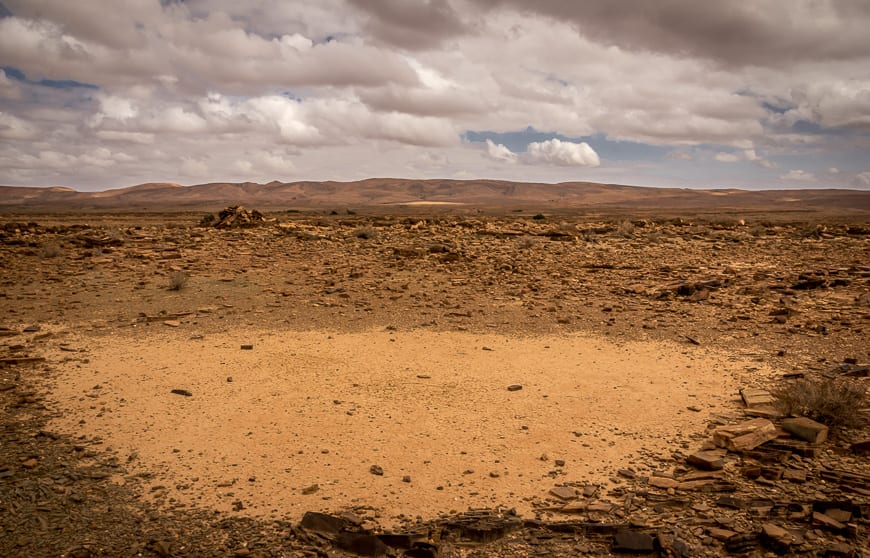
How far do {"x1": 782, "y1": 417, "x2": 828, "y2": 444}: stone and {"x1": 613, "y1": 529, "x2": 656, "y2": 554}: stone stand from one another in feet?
8.01

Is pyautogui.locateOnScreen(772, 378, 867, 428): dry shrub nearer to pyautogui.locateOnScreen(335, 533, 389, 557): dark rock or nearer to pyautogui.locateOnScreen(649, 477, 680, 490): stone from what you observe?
pyautogui.locateOnScreen(649, 477, 680, 490): stone

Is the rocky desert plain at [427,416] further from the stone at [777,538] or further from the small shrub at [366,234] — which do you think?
the small shrub at [366,234]

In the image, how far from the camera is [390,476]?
4992mm

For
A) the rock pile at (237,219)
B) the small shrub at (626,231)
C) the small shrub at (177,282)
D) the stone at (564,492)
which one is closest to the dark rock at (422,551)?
the stone at (564,492)

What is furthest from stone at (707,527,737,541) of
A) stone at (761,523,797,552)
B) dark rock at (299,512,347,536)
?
dark rock at (299,512,347,536)

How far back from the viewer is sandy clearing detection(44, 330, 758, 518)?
4.88 m

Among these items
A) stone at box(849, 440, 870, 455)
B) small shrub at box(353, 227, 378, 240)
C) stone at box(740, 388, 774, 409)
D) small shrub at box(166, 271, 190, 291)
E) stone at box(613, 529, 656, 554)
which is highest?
small shrub at box(353, 227, 378, 240)

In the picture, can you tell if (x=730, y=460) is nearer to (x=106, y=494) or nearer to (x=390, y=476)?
(x=390, y=476)

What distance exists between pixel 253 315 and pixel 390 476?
645 cm

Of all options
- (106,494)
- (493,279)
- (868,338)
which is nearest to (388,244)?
(493,279)

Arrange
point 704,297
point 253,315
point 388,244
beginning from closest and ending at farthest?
point 253,315 → point 704,297 → point 388,244

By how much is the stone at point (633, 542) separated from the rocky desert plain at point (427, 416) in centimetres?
1

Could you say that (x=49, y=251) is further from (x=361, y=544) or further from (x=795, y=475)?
(x=795, y=475)

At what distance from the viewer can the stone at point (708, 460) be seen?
16.4 ft
